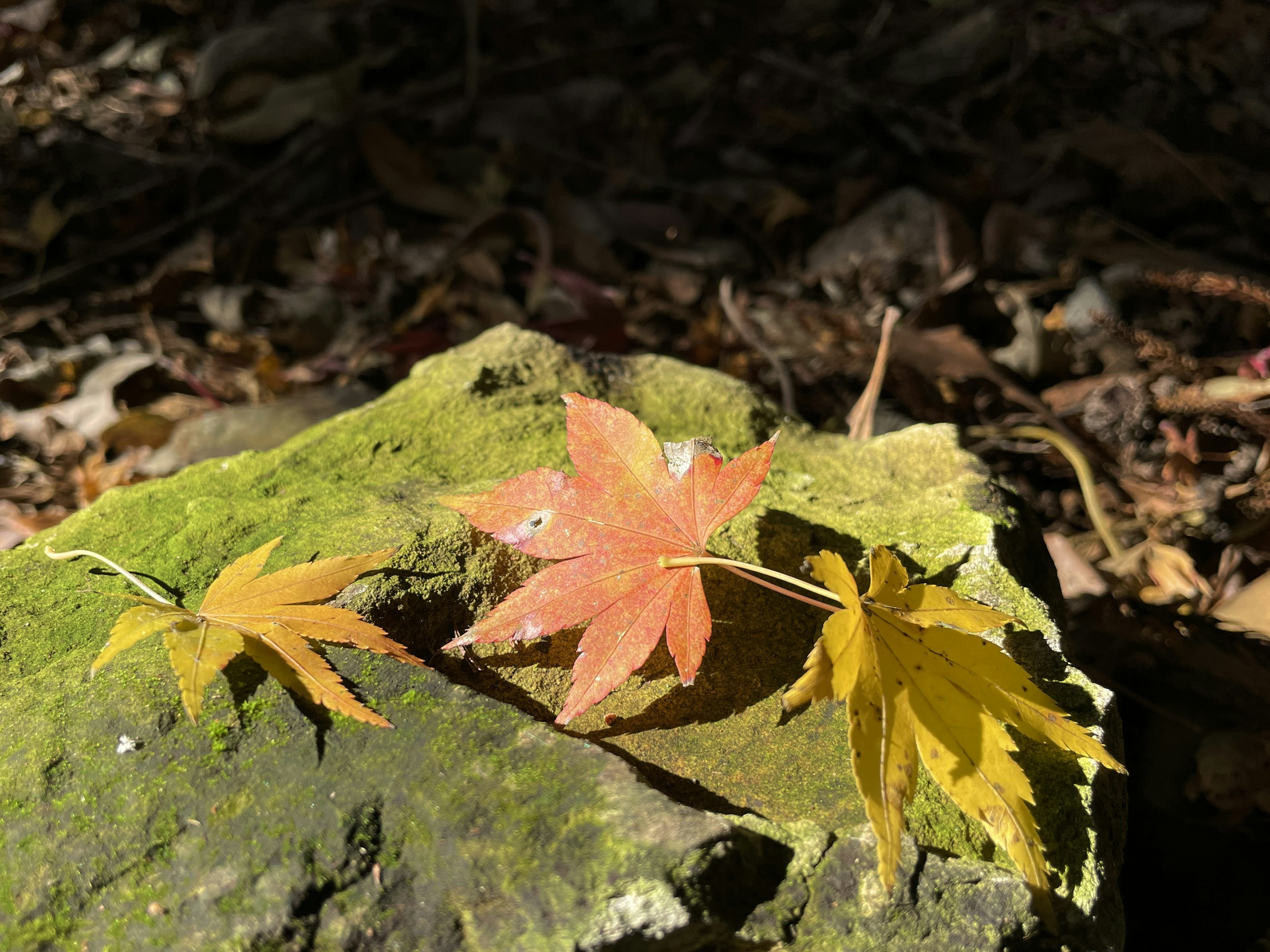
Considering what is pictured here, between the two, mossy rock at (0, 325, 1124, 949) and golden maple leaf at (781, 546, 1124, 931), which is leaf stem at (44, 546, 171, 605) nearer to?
mossy rock at (0, 325, 1124, 949)

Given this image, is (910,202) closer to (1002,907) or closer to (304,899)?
(1002,907)

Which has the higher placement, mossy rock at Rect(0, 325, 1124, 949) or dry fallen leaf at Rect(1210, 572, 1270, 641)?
mossy rock at Rect(0, 325, 1124, 949)

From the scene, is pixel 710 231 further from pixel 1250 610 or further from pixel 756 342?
pixel 1250 610

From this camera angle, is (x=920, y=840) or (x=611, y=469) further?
(x=611, y=469)

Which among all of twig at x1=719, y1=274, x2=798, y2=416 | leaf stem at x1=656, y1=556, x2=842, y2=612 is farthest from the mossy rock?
twig at x1=719, y1=274, x2=798, y2=416

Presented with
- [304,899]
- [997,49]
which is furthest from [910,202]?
[304,899]

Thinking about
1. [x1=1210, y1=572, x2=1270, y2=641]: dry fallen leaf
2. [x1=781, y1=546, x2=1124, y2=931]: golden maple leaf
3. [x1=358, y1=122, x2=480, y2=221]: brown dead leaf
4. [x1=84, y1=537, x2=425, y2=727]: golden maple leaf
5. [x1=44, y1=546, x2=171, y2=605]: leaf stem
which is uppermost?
[x1=781, y1=546, x2=1124, y2=931]: golden maple leaf


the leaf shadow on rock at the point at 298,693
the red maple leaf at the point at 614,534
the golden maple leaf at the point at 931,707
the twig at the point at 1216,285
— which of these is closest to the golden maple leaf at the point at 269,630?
the leaf shadow on rock at the point at 298,693

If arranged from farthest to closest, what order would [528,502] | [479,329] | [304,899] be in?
1. [479,329]
2. [528,502]
3. [304,899]
